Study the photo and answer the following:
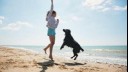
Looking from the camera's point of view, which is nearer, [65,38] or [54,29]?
[54,29]

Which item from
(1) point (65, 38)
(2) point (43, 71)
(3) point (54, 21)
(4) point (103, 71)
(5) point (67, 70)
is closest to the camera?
(2) point (43, 71)

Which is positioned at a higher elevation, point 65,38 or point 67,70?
point 65,38

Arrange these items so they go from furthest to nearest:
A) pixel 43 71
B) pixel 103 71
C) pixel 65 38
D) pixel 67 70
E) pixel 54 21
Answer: pixel 65 38
pixel 54 21
pixel 103 71
pixel 67 70
pixel 43 71

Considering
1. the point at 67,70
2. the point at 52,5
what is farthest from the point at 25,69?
the point at 52,5

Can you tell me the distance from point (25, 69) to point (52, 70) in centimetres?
69

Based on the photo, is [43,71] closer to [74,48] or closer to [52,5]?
[52,5]

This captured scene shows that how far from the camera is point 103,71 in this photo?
5.91m

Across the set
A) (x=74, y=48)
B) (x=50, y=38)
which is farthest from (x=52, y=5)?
(x=74, y=48)

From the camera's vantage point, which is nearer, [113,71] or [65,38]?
[113,71]

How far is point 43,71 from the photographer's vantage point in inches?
200

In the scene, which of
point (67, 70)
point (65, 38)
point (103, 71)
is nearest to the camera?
point (67, 70)

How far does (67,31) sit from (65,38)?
330mm

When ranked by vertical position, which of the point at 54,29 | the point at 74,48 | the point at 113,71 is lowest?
the point at 113,71

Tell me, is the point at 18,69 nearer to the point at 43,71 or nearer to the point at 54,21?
the point at 43,71
